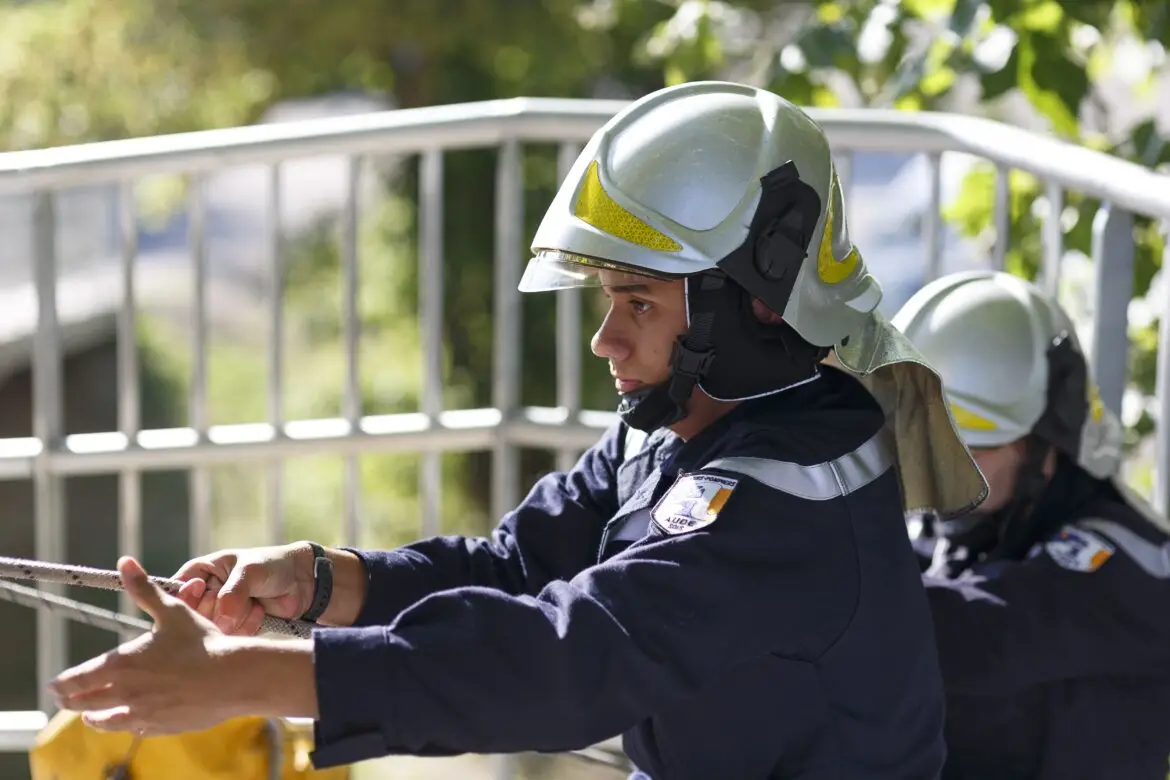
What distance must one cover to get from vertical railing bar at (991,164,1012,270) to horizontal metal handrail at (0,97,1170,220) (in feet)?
0.20

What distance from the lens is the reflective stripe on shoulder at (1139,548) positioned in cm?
278

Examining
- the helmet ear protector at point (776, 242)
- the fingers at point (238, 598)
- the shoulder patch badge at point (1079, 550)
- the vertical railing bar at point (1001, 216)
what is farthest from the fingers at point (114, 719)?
the vertical railing bar at point (1001, 216)

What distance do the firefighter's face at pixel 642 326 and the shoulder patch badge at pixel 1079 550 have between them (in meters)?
0.94

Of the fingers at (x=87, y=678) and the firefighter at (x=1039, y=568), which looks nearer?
the fingers at (x=87, y=678)

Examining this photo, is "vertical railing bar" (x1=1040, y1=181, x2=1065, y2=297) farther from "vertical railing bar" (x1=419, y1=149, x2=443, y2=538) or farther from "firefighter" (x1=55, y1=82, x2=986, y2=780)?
"vertical railing bar" (x1=419, y1=149, x2=443, y2=538)

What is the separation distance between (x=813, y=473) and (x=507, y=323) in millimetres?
1823

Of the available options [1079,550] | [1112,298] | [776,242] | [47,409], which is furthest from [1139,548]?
[47,409]

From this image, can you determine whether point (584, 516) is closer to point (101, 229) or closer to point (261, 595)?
point (261, 595)

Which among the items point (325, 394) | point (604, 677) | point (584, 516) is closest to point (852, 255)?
point (584, 516)

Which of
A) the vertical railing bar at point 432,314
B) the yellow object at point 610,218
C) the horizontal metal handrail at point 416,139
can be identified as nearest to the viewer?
the yellow object at point 610,218

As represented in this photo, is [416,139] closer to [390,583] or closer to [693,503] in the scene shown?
[390,583]

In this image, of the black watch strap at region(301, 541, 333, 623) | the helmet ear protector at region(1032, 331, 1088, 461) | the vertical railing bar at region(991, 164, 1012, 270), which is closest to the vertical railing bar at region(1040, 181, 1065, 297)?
the vertical railing bar at region(991, 164, 1012, 270)

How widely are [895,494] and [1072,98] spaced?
7.20ft

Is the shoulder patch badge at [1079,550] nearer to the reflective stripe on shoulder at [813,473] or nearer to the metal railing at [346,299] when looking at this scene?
the reflective stripe on shoulder at [813,473]
